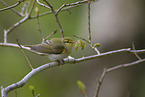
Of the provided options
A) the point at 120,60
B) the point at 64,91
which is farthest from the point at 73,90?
the point at 120,60

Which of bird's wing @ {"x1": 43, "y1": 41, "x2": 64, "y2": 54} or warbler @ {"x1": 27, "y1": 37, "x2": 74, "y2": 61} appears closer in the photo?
warbler @ {"x1": 27, "y1": 37, "x2": 74, "y2": 61}

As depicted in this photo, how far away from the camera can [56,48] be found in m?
3.93

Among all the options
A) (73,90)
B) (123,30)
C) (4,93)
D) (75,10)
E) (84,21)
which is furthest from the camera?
(75,10)

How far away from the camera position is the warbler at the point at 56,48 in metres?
3.67

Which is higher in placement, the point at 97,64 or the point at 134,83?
the point at 97,64

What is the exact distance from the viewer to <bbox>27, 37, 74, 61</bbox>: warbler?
3.67m

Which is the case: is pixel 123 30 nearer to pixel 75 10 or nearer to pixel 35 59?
pixel 75 10

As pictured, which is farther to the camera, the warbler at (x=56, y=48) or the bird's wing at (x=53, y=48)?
the bird's wing at (x=53, y=48)

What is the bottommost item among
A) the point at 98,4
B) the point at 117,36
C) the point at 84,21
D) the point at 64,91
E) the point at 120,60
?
the point at 64,91

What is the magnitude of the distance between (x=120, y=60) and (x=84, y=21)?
167 cm

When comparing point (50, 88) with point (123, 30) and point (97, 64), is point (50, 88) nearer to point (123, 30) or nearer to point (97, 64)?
point (97, 64)

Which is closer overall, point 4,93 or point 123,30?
point 4,93

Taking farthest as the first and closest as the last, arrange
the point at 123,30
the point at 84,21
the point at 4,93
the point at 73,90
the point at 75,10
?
the point at 75,10
the point at 73,90
the point at 84,21
the point at 123,30
the point at 4,93

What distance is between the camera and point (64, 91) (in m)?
7.55
